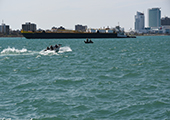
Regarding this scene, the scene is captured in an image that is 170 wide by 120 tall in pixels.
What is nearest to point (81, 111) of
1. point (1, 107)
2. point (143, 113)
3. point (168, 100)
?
point (143, 113)

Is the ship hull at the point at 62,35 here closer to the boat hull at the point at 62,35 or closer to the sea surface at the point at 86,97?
the boat hull at the point at 62,35

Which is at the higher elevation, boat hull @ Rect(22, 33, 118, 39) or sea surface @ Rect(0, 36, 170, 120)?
boat hull @ Rect(22, 33, 118, 39)

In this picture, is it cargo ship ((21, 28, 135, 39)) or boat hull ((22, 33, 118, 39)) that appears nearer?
cargo ship ((21, 28, 135, 39))

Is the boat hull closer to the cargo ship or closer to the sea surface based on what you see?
the cargo ship

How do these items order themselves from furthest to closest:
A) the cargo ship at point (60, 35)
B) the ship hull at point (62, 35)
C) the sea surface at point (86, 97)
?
the ship hull at point (62, 35)
the cargo ship at point (60, 35)
the sea surface at point (86, 97)

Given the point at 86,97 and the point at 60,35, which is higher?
the point at 60,35

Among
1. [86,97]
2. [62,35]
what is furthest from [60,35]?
[86,97]

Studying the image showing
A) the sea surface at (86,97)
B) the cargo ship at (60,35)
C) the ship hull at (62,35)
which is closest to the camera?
the sea surface at (86,97)

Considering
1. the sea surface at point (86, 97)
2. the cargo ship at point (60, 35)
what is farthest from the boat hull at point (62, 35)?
the sea surface at point (86, 97)

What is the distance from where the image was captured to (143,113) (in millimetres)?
13906

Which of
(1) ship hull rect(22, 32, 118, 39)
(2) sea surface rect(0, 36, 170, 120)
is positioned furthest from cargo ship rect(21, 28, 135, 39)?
(2) sea surface rect(0, 36, 170, 120)

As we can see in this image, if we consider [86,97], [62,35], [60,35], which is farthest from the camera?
[62,35]

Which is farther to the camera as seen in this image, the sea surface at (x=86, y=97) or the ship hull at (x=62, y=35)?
the ship hull at (x=62, y=35)

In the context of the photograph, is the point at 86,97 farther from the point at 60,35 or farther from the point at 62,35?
the point at 62,35
